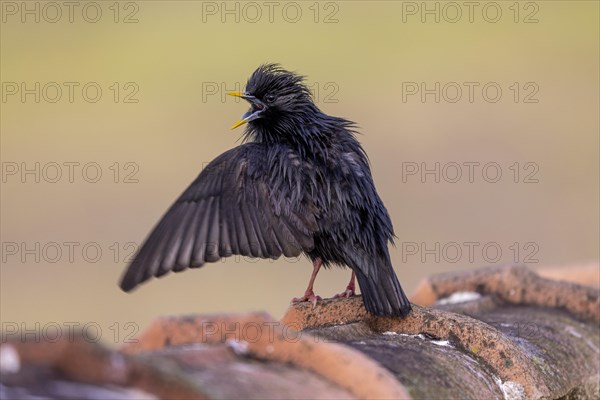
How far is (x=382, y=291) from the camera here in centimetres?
384

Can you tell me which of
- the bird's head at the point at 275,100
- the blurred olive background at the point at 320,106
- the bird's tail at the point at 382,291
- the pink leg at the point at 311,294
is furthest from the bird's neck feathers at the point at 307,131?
the blurred olive background at the point at 320,106

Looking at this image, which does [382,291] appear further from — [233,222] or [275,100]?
[275,100]

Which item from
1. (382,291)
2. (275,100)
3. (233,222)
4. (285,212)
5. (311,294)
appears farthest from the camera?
(275,100)

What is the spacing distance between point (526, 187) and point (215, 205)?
8.54 meters

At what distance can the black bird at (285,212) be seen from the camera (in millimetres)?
4574

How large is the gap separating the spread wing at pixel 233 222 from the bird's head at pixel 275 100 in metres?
0.40

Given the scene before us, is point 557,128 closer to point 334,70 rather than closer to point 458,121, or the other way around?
point 458,121

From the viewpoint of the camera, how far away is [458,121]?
13875 mm

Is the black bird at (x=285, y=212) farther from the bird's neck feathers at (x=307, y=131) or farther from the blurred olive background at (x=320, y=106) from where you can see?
the blurred olive background at (x=320, y=106)

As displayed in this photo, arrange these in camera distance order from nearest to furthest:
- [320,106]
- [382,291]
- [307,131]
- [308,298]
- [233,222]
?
[382,291]
[308,298]
[233,222]
[307,131]
[320,106]

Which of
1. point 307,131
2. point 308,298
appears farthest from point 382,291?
point 307,131

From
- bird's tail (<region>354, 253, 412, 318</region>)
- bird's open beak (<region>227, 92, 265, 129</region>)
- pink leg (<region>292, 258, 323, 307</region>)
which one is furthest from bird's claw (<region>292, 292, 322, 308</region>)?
bird's open beak (<region>227, 92, 265, 129</region>)

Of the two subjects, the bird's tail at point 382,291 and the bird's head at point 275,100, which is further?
the bird's head at point 275,100

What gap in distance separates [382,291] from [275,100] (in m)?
1.81
